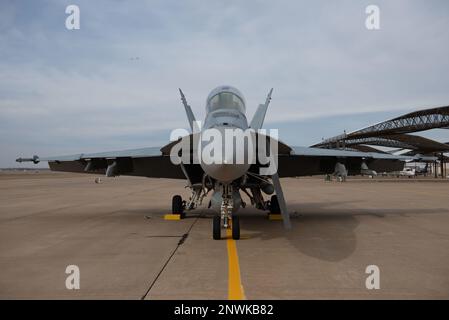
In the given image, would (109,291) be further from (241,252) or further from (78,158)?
(78,158)

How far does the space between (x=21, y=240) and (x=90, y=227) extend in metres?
1.95

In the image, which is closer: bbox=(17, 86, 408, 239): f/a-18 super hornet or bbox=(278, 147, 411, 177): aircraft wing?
bbox=(17, 86, 408, 239): f/a-18 super hornet

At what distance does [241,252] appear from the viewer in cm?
656

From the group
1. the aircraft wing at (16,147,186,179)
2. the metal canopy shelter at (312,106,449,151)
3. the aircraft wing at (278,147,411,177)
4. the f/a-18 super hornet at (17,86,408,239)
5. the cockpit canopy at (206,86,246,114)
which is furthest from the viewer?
the metal canopy shelter at (312,106,449,151)

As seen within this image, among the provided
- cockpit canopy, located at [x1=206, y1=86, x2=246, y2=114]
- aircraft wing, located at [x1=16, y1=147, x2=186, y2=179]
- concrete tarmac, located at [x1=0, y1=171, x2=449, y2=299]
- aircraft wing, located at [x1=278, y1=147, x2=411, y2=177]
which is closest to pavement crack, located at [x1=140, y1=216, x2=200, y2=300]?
concrete tarmac, located at [x1=0, y1=171, x2=449, y2=299]

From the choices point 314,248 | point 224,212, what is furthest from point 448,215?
point 224,212

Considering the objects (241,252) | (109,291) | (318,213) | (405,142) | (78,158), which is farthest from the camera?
(405,142)

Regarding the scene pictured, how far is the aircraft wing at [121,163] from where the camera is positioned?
10227 millimetres

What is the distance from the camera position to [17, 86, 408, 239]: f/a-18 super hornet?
6355 millimetres

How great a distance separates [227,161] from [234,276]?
1813 mm

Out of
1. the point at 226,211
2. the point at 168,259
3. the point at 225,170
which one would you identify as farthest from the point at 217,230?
the point at 225,170

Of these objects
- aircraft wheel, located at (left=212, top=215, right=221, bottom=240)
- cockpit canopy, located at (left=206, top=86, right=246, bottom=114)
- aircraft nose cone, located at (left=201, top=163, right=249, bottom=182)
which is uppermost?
cockpit canopy, located at (left=206, top=86, right=246, bottom=114)

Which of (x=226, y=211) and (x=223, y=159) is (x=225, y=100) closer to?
(x=226, y=211)

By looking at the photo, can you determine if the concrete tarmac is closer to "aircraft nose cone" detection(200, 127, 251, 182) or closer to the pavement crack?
the pavement crack
